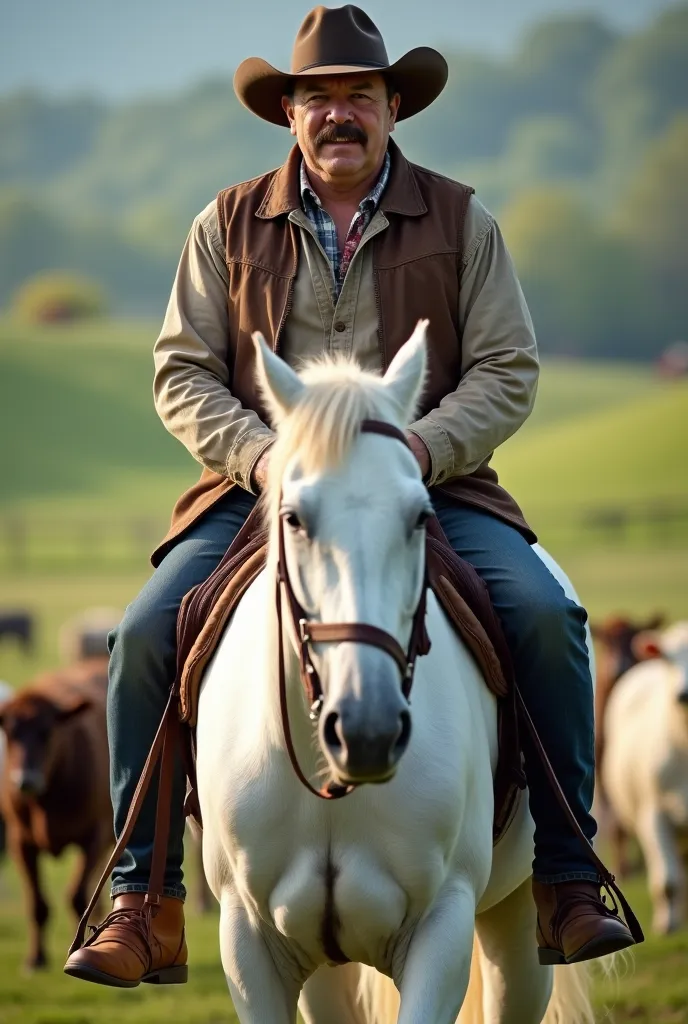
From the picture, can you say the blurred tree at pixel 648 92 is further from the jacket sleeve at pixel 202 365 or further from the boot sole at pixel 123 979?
the boot sole at pixel 123 979

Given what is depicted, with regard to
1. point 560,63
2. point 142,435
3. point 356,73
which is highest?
point 560,63

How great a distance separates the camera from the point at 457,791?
3625mm

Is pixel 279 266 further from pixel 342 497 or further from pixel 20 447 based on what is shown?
pixel 20 447

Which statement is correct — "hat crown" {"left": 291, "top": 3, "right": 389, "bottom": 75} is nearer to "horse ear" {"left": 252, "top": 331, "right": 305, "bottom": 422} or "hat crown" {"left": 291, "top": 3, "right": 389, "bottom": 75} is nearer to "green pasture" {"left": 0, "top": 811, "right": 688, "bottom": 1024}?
"horse ear" {"left": 252, "top": 331, "right": 305, "bottom": 422}

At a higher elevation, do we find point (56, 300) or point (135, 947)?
point (56, 300)

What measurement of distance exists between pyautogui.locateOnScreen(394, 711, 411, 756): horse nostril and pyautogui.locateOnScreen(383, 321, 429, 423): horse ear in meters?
0.81

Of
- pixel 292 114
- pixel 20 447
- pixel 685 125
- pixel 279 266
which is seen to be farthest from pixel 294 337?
pixel 685 125

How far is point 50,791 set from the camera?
10789mm

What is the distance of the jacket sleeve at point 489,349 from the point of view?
412 cm

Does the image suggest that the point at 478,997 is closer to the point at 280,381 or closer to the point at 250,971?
the point at 250,971

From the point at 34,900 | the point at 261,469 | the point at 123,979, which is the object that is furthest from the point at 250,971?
the point at 34,900

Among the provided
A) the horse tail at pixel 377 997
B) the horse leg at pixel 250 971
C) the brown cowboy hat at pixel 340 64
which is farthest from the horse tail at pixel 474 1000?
the brown cowboy hat at pixel 340 64

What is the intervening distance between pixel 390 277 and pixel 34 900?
7.46 meters

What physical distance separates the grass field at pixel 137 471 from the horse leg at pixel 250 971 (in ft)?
75.0
